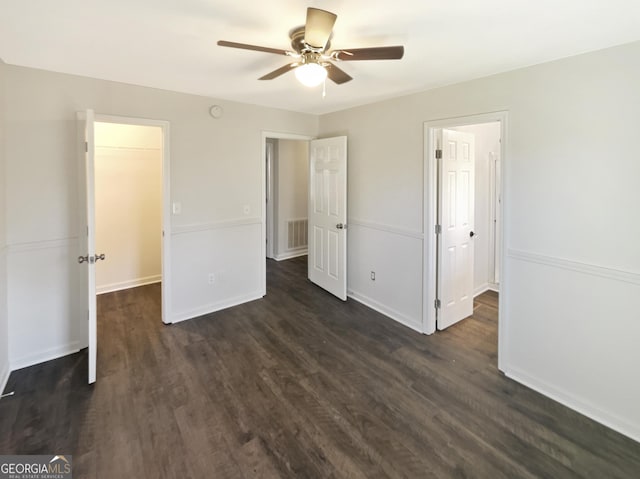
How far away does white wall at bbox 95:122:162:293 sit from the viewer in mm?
4184

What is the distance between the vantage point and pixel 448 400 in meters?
2.26

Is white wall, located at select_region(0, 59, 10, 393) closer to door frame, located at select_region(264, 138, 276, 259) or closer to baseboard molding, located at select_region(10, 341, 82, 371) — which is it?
baseboard molding, located at select_region(10, 341, 82, 371)

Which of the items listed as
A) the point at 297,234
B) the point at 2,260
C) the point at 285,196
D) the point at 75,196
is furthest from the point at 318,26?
the point at 297,234

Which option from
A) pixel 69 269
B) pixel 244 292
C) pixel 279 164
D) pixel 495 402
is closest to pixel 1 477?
pixel 69 269

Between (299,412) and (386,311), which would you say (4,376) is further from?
(386,311)

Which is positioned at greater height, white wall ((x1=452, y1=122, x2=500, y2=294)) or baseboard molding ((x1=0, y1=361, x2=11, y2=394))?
white wall ((x1=452, y1=122, x2=500, y2=294))

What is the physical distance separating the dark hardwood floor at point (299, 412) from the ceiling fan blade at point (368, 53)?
7.15 feet

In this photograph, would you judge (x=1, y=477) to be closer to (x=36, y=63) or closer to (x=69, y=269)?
(x=69, y=269)

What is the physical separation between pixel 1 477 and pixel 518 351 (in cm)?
337

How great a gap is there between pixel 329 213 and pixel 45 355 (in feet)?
10.5

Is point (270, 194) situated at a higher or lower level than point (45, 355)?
higher

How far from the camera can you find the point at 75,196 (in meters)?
2.74

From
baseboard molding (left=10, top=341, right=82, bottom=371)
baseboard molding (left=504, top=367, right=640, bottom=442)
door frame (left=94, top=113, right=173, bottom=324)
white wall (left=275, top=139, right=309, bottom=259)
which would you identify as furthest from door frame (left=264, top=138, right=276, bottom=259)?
baseboard molding (left=504, top=367, right=640, bottom=442)

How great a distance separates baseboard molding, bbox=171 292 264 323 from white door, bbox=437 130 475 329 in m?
2.24
